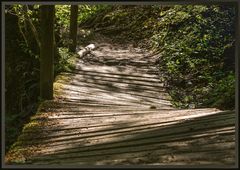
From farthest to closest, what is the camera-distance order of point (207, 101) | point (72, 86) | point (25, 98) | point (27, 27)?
point (27, 27)
point (25, 98)
point (72, 86)
point (207, 101)

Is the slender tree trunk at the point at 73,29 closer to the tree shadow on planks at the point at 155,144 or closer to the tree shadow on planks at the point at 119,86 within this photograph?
the tree shadow on planks at the point at 119,86

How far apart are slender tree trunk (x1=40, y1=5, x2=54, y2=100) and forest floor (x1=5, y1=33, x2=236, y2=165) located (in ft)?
0.91

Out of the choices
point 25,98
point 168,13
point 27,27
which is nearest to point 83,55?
point 27,27

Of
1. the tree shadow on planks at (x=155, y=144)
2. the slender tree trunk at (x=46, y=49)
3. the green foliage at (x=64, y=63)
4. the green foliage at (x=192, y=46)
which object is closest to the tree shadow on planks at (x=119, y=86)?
the green foliage at (x=64, y=63)

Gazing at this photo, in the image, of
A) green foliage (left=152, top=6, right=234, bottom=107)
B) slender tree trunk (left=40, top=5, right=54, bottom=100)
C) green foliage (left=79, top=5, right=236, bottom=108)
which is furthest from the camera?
green foliage (left=152, top=6, right=234, bottom=107)

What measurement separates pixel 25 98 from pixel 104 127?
4.36 m

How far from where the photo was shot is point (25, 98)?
9.59 meters

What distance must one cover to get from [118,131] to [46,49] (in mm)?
2388

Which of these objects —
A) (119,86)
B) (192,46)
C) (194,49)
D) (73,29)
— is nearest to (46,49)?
(119,86)

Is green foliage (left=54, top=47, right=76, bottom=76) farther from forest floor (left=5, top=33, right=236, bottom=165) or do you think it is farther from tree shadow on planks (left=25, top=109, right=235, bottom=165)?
tree shadow on planks (left=25, top=109, right=235, bottom=165)

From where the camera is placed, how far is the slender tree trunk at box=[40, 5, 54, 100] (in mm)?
6738

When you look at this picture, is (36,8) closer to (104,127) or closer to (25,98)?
(25,98)

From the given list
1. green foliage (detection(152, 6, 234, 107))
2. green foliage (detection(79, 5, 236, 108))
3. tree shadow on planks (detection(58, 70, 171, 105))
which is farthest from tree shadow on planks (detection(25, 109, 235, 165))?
green foliage (detection(152, 6, 234, 107))

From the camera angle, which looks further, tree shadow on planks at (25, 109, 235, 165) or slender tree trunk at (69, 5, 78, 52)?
slender tree trunk at (69, 5, 78, 52)
